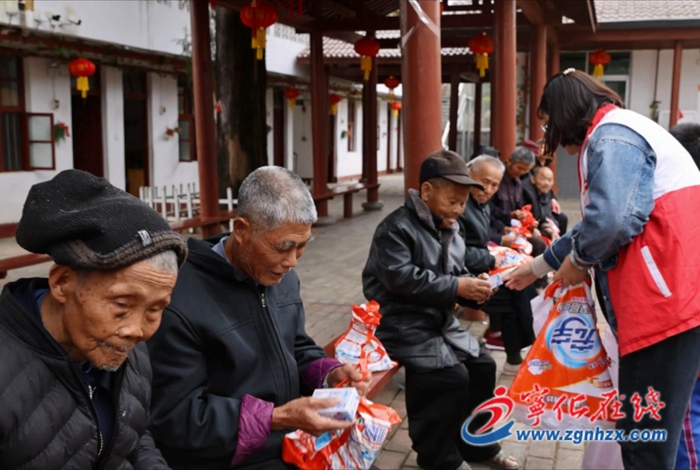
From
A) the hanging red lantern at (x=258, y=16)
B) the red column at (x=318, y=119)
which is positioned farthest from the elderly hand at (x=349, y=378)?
the red column at (x=318, y=119)

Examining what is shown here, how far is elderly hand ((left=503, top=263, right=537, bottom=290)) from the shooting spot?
3.57m

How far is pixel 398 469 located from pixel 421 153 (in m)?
1.91

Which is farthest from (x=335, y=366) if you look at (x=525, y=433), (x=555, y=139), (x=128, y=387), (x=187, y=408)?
(x=525, y=433)

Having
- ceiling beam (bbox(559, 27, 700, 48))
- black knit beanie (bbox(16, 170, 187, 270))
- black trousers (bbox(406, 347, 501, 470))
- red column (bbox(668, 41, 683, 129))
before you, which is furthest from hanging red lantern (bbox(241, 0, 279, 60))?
red column (bbox(668, 41, 683, 129))

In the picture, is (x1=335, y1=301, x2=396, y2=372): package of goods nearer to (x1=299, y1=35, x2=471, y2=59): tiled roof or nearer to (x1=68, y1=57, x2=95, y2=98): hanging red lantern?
(x1=68, y1=57, x2=95, y2=98): hanging red lantern

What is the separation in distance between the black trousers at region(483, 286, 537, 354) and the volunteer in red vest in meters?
2.32

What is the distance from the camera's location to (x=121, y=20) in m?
11.7

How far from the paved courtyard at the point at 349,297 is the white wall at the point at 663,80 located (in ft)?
11.2

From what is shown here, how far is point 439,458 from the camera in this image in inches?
139

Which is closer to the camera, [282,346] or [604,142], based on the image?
[282,346]

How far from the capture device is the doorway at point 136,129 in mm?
14117

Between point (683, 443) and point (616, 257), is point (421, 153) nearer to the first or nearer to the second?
point (616, 257)

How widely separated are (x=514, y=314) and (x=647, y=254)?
2.59 m

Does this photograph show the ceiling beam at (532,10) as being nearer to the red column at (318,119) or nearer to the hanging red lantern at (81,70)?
the red column at (318,119)
